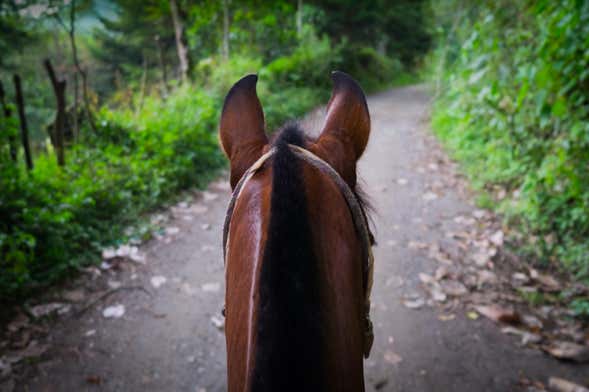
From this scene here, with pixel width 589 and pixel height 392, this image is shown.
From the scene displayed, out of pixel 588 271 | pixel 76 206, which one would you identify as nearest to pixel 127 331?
pixel 76 206

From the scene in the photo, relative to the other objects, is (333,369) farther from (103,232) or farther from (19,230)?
(103,232)

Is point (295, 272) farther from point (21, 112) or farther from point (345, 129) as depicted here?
point (21, 112)

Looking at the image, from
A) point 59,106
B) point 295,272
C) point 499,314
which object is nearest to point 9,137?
point 59,106

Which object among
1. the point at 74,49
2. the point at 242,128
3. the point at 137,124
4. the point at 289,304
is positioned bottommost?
the point at 137,124

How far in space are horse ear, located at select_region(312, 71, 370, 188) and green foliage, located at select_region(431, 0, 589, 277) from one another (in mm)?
3037

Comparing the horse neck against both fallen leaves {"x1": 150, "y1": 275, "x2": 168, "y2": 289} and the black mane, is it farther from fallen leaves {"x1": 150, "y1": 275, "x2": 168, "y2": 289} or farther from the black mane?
fallen leaves {"x1": 150, "y1": 275, "x2": 168, "y2": 289}

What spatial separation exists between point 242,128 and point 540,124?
4.22m

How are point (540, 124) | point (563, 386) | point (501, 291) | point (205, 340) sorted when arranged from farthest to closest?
1. point (540, 124)
2. point (501, 291)
3. point (205, 340)
4. point (563, 386)

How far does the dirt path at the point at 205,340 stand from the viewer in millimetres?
2770

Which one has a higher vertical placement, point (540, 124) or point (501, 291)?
point (540, 124)

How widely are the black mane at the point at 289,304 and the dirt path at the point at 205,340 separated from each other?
181 centimetres

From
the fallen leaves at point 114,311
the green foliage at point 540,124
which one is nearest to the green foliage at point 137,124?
the fallen leaves at point 114,311

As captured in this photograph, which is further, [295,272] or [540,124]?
[540,124]

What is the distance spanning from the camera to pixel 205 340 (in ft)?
10.4
